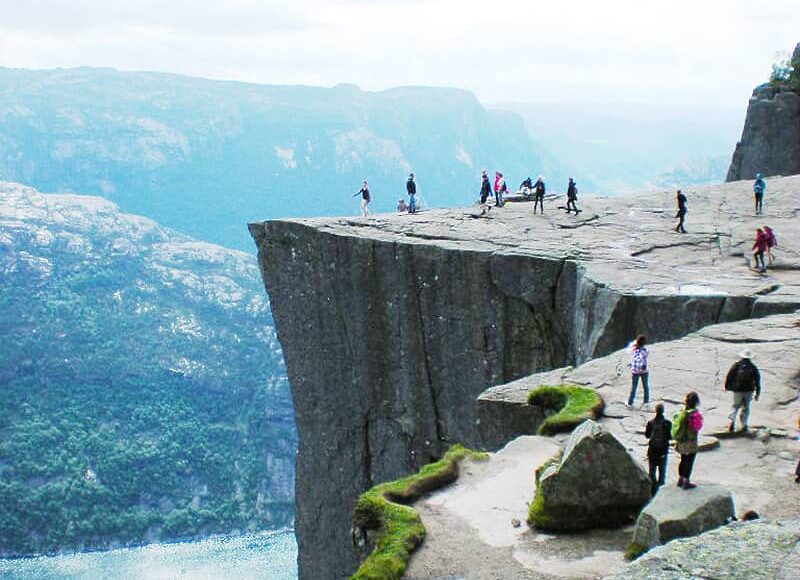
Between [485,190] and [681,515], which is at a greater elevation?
[485,190]

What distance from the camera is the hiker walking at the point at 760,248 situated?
26250mm

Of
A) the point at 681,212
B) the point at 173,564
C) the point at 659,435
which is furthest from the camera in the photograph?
the point at 173,564

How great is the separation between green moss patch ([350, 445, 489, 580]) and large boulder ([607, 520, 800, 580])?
12.3 ft

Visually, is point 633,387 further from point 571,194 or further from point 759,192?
point 759,192

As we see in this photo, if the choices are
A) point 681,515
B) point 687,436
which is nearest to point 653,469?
point 687,436

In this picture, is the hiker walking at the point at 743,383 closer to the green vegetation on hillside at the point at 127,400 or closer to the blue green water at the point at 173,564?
the blue green water at the point at 173,564

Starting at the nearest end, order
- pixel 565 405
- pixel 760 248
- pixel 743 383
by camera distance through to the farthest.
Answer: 1. pixel 743 383
2. pixel 565 405
3. pixel 760 248

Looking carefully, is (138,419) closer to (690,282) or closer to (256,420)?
(256,420)

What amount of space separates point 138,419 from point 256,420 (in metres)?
18.4

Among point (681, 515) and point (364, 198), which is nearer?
point (681, 515)

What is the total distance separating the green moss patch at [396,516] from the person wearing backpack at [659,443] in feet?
9.46

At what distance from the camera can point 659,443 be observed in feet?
42.9

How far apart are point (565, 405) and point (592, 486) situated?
5.62 meters

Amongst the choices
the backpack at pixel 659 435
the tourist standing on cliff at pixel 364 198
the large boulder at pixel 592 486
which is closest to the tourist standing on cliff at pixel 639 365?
the backpack at pixel 659 435
